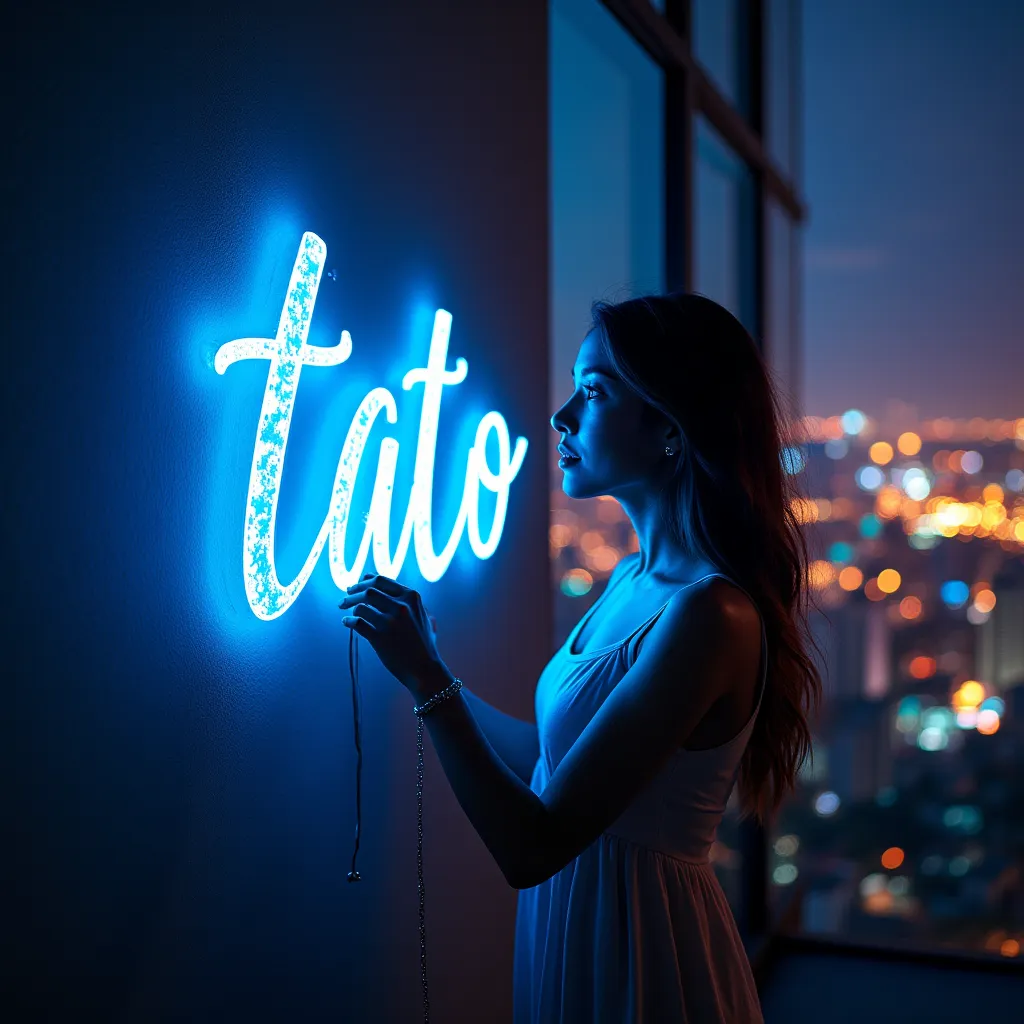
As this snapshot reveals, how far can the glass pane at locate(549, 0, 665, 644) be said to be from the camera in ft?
8.36

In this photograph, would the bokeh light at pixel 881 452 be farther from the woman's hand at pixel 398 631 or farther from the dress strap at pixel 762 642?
the woman's hand at pixel 398 631

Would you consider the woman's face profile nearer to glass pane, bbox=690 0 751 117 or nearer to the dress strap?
the dress strap

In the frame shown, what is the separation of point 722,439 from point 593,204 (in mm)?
1730

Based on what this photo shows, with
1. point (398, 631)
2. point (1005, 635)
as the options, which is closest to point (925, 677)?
point (1005, 635)

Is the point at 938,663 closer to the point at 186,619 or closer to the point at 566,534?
the point at 566,534

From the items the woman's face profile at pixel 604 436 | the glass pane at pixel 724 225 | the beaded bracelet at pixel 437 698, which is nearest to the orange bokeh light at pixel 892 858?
the glass pane at pixel 724 225

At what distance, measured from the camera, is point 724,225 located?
4363mm

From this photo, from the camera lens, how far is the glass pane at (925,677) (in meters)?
4.41

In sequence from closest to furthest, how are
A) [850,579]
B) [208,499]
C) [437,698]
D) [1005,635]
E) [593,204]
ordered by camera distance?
[208,499]
[437,698]
[593,204]
[1005,635]
[850,579]

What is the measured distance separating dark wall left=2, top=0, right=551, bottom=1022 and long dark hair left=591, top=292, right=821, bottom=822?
0.43m

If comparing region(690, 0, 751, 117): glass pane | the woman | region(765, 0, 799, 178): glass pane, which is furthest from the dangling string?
region(765, 0, 799, 178): glass pane

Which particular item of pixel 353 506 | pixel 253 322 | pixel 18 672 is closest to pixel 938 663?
pixel 353 506

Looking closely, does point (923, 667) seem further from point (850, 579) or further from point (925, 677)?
point (850, 579)

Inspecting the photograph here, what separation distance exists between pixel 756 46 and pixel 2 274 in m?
4.36
